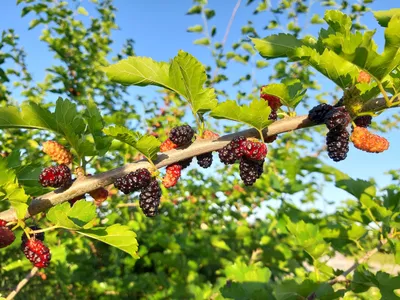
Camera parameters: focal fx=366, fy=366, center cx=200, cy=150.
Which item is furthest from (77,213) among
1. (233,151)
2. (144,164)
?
(233,151)

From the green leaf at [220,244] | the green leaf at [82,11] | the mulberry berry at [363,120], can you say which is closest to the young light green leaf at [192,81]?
the mulberry berry at [363,120]

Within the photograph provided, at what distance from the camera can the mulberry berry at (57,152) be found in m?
1.12

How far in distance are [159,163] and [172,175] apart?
64 millimetres

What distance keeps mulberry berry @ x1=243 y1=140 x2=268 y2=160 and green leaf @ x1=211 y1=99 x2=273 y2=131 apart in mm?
53

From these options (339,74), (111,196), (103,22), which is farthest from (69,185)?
(103,22)

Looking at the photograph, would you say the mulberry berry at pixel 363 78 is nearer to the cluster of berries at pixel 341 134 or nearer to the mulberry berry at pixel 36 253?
the cluster of berries at pixel 341 134

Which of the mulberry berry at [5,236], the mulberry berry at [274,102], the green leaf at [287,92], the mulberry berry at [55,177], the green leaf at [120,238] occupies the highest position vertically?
the green leaf at [287,92]

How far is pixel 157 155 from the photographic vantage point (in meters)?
1.10

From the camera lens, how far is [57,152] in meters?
1.14

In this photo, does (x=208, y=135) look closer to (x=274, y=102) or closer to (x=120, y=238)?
(x=274, y=102)

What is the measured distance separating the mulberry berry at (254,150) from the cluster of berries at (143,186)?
0.29 meters

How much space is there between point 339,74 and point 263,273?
1345 mm

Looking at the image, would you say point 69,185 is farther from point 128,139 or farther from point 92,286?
point 92,286

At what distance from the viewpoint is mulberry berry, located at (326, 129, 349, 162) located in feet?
3.57
